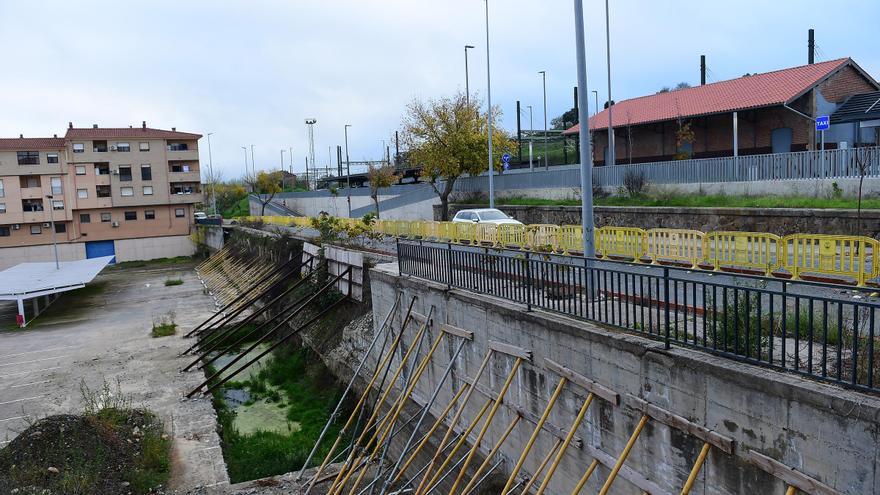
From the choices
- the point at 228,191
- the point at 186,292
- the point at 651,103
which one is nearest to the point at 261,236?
the point at 186,292

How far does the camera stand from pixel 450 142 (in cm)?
3584

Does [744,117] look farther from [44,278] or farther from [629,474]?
[44,278]

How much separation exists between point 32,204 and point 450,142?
4680cm

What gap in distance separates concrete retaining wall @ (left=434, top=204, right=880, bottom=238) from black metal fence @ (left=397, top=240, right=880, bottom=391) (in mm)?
6746

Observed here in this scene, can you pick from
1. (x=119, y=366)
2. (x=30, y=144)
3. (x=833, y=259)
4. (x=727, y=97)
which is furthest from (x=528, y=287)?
(x=30, y=144)

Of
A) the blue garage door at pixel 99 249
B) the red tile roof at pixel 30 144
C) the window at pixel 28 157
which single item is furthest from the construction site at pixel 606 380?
the red tile roof at pixel 30 144

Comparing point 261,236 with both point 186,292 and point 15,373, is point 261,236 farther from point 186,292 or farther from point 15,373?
point 15,373

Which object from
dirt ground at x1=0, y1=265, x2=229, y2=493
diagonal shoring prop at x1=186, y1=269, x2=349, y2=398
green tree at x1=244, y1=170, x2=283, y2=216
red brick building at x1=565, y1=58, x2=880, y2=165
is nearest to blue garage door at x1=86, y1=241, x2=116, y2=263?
green tree at x1=244, y1=170, x2=283, y2=216

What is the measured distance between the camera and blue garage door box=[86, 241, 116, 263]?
6247 cm

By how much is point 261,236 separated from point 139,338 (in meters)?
15.9

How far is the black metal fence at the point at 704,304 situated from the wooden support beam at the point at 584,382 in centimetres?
83

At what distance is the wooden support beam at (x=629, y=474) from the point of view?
24.2ft

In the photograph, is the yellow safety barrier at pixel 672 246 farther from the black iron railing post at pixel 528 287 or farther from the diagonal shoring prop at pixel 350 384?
the diagonal shoring prop at pixel 350 384

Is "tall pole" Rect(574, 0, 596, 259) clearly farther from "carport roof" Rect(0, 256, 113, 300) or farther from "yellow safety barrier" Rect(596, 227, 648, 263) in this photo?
"carport roof" Rect(0, 256, 113, 300)
